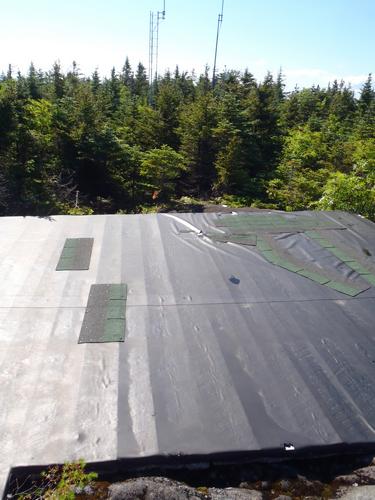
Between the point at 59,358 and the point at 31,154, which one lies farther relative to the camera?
the point at 31,154

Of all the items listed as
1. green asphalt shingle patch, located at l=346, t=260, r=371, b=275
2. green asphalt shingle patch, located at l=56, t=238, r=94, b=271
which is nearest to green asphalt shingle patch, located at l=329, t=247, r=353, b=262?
green asphalt shingle patch, located at l=346, t=260, r=371, b=275

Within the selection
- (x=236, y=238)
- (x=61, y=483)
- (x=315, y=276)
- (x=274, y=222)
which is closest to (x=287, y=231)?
(x=274, y=222)

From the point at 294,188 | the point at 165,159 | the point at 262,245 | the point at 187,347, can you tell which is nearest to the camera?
the point at 187,347

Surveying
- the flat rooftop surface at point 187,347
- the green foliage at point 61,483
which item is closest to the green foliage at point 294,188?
the flat rooftop surface at point 187,347

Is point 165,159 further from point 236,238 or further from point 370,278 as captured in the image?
point 370,278

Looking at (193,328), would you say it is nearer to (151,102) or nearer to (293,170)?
(293,170)

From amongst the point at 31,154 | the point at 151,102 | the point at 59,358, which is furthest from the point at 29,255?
the point at 151,102

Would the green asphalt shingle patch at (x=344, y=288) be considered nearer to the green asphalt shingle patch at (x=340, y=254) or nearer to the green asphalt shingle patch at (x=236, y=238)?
the green asphalt shingle patch at (x=340, y=254)
